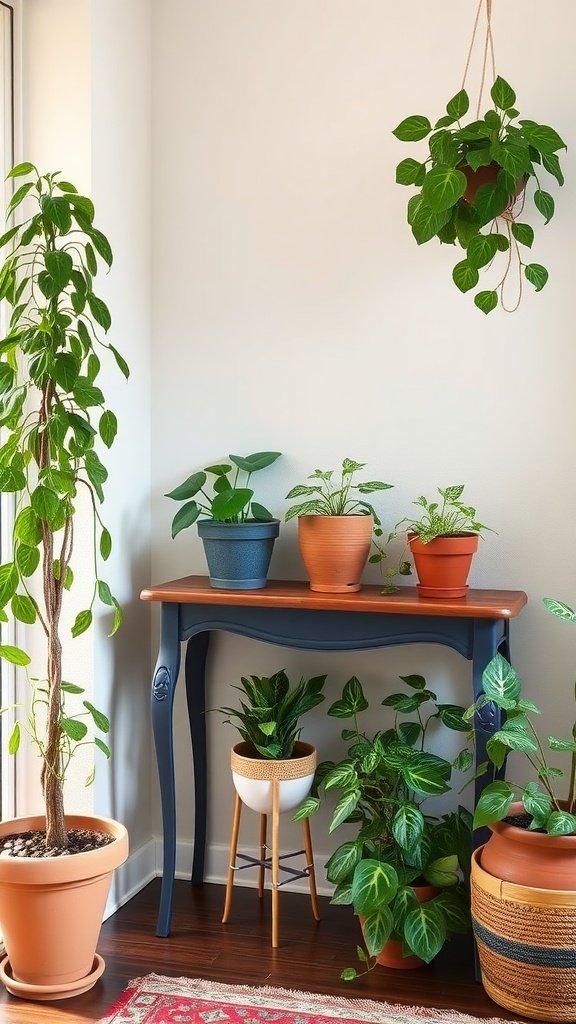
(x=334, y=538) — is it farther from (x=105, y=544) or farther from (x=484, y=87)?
(x=484, y=87)

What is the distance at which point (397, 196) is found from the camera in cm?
284

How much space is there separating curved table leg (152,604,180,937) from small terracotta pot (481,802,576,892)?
87 cm

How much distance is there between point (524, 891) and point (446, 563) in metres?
0.77

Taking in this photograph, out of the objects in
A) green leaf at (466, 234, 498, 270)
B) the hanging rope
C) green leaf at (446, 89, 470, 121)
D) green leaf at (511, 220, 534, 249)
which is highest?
the hanging rope

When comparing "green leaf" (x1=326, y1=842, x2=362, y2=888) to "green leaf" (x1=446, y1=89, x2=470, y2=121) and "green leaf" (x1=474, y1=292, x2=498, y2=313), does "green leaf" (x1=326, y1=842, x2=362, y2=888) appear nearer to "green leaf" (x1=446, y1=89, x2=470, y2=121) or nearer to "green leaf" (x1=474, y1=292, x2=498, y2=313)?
"green leaf" (x1=474, y1=292, x2=498, y2=313)

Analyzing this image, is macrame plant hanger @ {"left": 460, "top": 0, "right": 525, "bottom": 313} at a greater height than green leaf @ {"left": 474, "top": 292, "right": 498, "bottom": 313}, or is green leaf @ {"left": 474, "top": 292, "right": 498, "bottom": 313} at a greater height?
macrame plant hanger @ {"left": 460, "top": 0, "right": 525, "bottom": 313}

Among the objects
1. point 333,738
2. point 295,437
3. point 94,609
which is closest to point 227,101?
point 295,437

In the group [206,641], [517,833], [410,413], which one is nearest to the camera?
[517,833]

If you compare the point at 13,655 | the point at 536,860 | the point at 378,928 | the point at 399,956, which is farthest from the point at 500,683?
the point at 13,655

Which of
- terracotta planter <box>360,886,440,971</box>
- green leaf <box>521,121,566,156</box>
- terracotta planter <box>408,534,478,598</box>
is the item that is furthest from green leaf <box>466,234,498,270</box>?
terracotta planter <box>360,886,440,971</box>

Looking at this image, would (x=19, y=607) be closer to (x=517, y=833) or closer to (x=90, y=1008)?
(x=90, y=1008)

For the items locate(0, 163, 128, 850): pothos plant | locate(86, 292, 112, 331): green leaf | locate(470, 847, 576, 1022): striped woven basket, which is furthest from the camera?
locate(86, 292, 112, 331): green leaf

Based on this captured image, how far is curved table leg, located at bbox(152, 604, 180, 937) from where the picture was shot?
2.66 m

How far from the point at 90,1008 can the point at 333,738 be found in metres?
1.00
